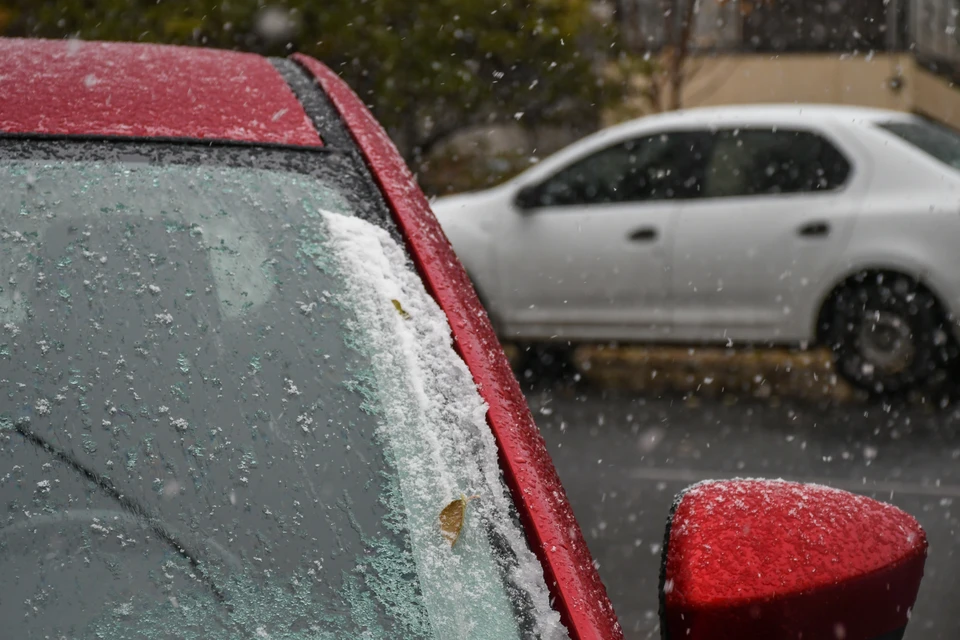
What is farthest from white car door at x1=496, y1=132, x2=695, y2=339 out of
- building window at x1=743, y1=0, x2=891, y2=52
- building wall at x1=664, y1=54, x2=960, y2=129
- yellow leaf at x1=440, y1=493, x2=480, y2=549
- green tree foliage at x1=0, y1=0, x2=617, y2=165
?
building window at x1=743, y1=0, x2=891, y2=52

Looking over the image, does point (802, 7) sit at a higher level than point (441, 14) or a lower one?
lower

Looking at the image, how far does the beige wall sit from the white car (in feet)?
34.2

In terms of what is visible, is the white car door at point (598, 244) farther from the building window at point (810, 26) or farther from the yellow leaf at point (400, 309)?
the building window at point (810, 26)

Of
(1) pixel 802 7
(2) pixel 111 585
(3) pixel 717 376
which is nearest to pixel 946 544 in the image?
(3) pixel 717 376

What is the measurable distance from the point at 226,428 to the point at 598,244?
686cm

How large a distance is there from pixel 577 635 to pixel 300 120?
0.91m

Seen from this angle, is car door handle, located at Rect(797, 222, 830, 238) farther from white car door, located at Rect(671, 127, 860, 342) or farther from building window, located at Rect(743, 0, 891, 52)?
building window, located at Rect(743, 0, 891, 52)

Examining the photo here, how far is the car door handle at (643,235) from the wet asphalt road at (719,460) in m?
1.01

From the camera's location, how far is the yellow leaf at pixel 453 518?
1.35 metres

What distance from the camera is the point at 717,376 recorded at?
27.8ft

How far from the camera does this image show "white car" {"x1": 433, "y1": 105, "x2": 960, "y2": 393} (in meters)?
7.32

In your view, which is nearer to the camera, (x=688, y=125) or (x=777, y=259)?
(x=777, y=259)

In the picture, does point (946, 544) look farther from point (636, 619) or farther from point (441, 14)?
point (441, 14)

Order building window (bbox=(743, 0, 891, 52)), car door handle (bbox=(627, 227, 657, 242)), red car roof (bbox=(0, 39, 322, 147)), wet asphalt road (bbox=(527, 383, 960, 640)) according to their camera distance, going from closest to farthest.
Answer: red car roof (bbox=(0, 39, 322, 147)), wet asphalt road (bbox=(527, 383, 960, 640)), car door handle (bbox=(627, 227, 657, 242)), building window (bbox=(743, 0, 891, 52))
